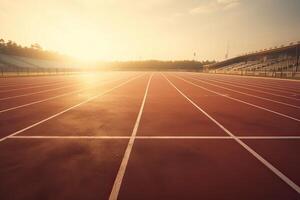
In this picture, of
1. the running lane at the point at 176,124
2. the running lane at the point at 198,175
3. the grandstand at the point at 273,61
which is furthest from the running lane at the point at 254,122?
the grandstand at the point at 273,61

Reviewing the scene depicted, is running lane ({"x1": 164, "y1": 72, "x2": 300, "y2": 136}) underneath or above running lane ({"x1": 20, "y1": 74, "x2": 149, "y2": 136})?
underneath

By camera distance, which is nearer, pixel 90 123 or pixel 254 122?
pixel 90 123

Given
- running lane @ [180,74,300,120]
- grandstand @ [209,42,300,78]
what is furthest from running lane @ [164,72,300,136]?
grandstand @ [209,42,300,78]

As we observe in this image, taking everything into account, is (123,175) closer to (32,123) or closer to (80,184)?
(80,184)

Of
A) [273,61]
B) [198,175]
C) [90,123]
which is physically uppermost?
[273,61]

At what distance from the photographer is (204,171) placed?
12.0ft

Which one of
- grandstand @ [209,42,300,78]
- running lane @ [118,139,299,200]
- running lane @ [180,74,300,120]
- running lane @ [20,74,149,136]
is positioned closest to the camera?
running lane @ [118,139,299,200]

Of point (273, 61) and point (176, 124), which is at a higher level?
point (273, 61)

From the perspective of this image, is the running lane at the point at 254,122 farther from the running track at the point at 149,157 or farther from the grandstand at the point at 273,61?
the grandstand at the point at 273,61

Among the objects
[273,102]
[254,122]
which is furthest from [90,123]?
[273,102]

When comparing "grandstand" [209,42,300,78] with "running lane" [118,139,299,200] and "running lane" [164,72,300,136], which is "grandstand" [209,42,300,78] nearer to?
"running lane" [164,72,300,136]

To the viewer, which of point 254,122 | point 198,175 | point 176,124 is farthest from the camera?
point 254,122

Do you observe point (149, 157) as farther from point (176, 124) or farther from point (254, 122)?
point (254, 122)

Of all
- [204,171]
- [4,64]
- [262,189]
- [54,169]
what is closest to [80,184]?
[54,169]
